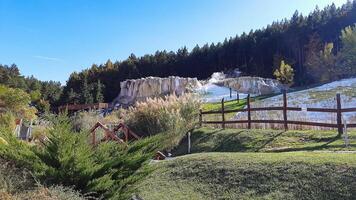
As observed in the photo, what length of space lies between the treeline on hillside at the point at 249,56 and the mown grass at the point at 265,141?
44.1m

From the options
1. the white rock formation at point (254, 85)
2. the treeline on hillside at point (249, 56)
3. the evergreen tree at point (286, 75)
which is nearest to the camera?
the white rock formation at point (254, 85)

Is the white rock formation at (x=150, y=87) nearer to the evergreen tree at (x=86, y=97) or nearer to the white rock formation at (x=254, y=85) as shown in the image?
the evergreen tree at (x=86, y=97)

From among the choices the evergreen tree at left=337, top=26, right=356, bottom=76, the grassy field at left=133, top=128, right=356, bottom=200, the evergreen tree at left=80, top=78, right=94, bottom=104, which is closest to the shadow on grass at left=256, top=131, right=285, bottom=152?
the grassy field at left=133, top=128, right=356, bottom=200

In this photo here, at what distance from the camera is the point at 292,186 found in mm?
6523

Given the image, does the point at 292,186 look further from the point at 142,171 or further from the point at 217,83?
the point at 217,83

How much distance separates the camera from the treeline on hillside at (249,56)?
64562mm

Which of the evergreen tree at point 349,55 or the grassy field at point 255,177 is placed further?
the evergreen tree at point 349,55

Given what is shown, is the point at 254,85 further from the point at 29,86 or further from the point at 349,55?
the point at 29,86

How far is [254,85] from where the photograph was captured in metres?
52.2

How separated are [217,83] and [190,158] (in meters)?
47.6

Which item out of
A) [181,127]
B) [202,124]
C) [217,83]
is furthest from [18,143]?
[217,83]

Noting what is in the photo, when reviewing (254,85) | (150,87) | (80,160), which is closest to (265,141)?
(80,160)

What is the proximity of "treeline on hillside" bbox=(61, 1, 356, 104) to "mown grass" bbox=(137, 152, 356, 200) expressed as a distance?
50351 mm

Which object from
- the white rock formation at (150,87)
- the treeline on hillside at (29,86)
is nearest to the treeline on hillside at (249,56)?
the treeline on hillside at (29,86)
